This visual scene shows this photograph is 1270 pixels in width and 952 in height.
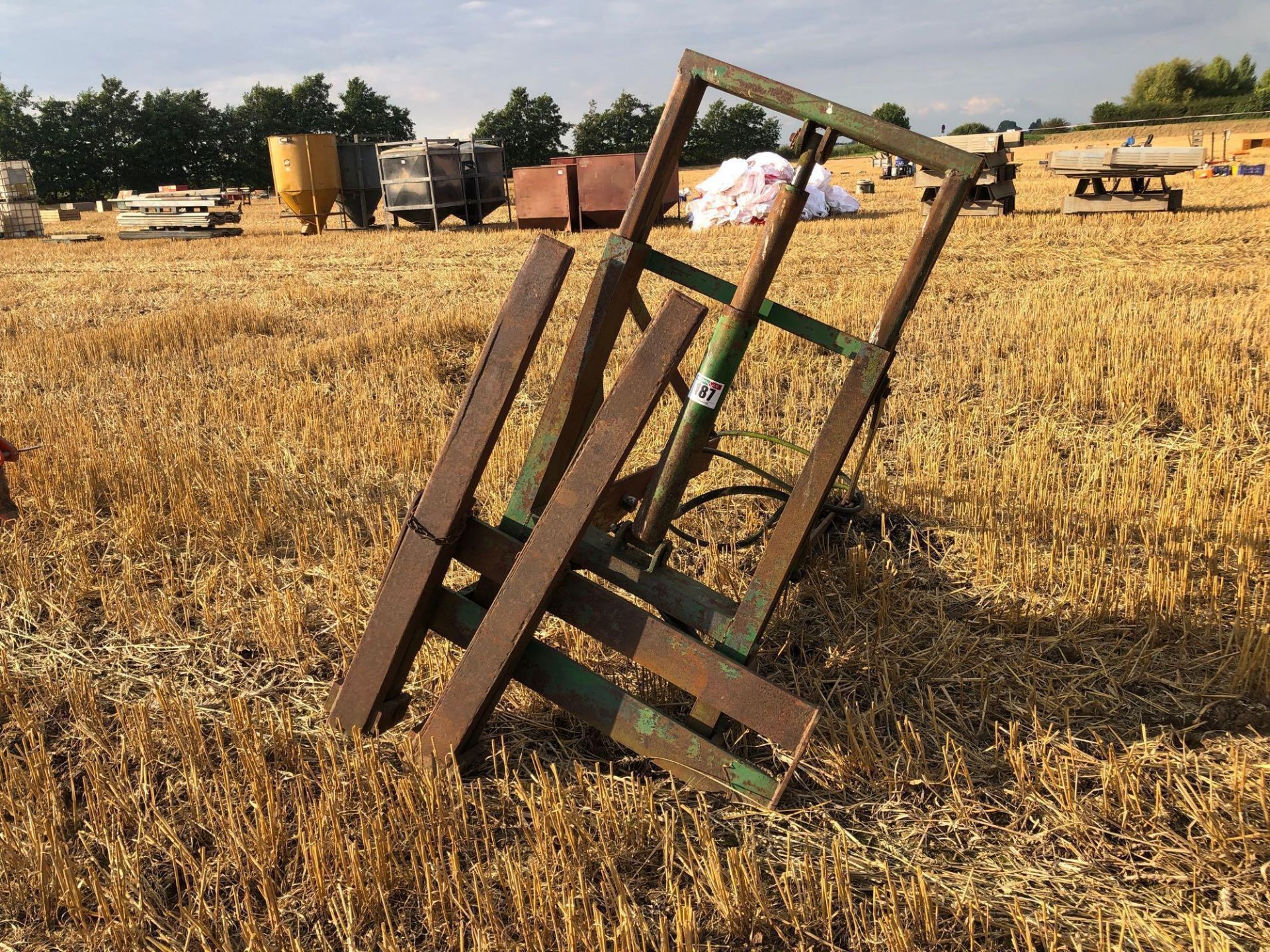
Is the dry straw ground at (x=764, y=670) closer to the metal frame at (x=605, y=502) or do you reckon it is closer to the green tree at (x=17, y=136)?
the metal frame at (x=605, y=502)

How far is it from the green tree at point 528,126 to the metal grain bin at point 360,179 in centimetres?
3881

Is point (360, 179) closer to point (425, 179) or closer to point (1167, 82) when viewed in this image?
point (425, 179)

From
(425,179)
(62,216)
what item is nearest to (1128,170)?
(425,179)

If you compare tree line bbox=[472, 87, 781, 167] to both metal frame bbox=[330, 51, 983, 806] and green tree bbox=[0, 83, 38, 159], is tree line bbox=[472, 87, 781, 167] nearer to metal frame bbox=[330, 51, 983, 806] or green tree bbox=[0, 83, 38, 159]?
green tree bbox=[0, 83, 38, 159]

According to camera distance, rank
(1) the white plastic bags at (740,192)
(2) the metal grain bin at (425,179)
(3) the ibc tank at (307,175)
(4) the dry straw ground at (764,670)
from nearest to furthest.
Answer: (4) the dry straw ground at (764,670) < (1) the white plastic bags at (740,192) < (2) the metal grain bin at (425,179) < (3) the ibc tank at (307,175)

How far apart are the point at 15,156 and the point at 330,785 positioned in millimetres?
54658

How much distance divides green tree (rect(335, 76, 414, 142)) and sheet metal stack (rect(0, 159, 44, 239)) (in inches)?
1757

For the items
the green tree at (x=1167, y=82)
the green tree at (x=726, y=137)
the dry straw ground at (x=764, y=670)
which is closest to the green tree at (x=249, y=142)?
the green tree at (x=726, y=137)

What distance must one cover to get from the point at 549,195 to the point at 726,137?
4711 cm

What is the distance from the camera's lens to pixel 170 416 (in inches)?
251

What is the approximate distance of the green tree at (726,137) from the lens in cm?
6069

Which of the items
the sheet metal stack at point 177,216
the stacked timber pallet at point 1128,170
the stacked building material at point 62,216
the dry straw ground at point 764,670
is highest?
the stacked building material at point 62,216

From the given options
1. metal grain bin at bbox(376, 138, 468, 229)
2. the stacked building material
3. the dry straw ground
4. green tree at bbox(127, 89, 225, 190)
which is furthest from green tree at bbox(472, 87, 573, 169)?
the dry straw ground

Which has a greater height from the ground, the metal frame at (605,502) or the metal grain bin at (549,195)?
the metal grain bin at (549,195)
